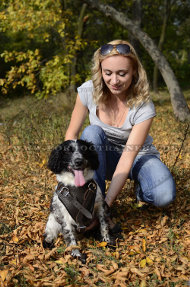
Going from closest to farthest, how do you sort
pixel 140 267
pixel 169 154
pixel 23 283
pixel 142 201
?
pixel 23 283 < pixel 140 267 < pixel 142 201 < pixel 169 154

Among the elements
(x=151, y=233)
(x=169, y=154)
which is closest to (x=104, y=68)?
(x=151, y=233)

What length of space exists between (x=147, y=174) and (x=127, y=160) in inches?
12.3

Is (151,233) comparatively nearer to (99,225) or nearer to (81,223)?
(99,225)

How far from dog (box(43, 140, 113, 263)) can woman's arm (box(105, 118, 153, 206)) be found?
183 millimetres

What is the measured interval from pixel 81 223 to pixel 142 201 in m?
0.97

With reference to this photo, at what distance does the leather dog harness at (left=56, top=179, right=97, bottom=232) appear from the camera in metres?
2.60

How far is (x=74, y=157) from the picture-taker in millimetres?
2520

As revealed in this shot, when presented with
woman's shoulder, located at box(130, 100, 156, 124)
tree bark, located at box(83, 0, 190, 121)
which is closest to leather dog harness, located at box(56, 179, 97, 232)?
woman's shoulder, located at box(130, 100, 156, 124)

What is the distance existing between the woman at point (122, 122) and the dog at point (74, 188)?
32cm

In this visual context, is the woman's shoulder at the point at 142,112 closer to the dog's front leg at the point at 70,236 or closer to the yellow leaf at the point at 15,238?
the dog's front leg at the point at 70,236

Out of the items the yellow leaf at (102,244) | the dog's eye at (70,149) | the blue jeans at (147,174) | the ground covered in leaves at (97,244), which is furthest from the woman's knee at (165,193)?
the dog's eye at (70,149)

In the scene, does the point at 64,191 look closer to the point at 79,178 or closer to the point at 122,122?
the point at 79,178

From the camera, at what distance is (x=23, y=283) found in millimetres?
2389

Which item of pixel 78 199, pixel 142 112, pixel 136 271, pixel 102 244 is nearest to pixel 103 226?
pixel 102 244
